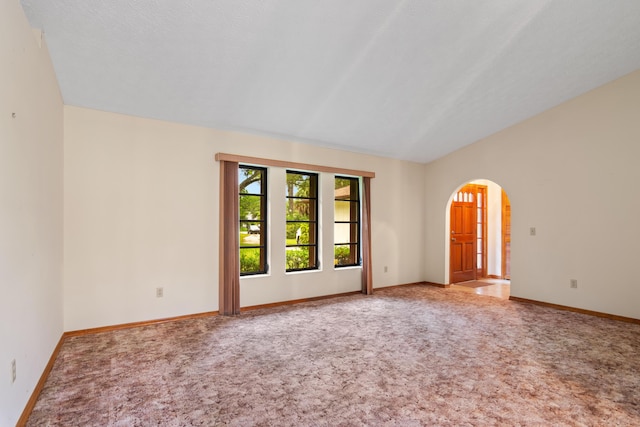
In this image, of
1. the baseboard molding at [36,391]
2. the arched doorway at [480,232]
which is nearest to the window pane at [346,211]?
the arched doorway at [480,232]

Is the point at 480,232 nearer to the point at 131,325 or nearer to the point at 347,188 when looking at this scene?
the point at 347,188

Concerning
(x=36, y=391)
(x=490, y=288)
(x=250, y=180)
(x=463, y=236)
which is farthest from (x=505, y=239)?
(x=36, y=391)

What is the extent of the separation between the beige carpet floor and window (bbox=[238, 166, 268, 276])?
2.83 ft

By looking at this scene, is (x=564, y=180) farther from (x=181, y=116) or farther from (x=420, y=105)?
(x=181, y=116)

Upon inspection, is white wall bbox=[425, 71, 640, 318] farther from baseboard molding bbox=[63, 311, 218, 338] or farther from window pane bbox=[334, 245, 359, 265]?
baseboard molding bbox=[63, 311, 218, 338]

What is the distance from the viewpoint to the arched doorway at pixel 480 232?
714cm

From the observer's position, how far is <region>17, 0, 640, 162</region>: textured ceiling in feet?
8.84

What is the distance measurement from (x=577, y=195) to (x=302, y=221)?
3998mm

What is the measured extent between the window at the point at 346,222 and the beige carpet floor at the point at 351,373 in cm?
173

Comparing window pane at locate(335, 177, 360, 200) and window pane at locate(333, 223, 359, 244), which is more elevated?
window pane at locate(335, 177, 360, 200)

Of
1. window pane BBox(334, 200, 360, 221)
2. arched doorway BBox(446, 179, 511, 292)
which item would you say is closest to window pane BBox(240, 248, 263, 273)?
window pane BBox(334, 200, 360, 221)

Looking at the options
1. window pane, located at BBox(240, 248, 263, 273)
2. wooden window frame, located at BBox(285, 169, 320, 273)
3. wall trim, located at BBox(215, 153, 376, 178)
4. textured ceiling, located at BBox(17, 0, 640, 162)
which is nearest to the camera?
textured ceiling, located at BBox(17, 0, 640, 162)

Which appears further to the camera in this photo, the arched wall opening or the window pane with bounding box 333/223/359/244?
the arched wall opening

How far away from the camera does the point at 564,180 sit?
5.00 metres
